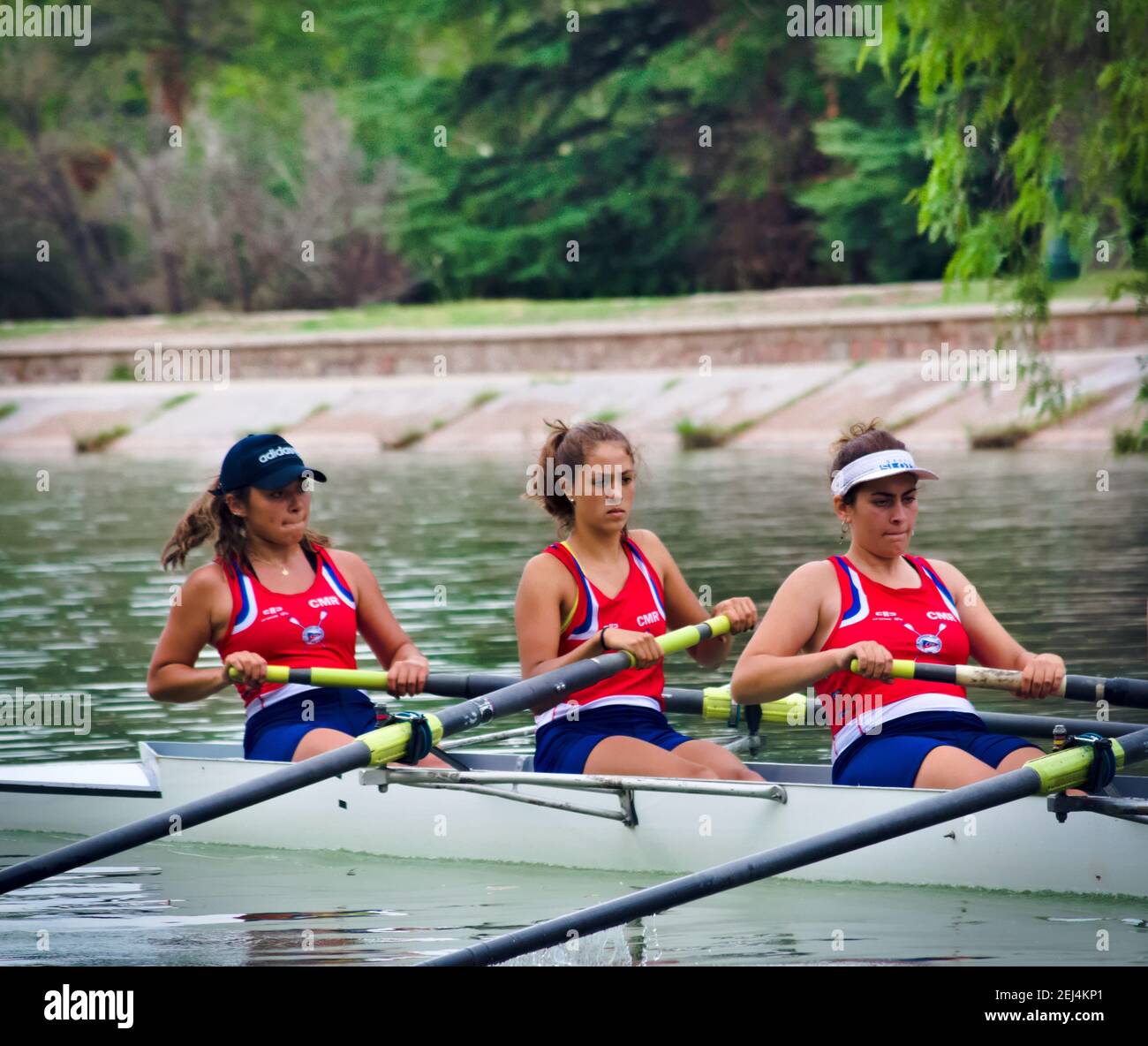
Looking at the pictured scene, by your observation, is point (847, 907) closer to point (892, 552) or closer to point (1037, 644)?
point (892, 552)

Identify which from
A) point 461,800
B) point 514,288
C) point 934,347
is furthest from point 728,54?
point 461,800

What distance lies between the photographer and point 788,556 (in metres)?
14.1

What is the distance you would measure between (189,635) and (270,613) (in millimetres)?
297

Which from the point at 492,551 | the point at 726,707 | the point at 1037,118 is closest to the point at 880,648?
the point at 726,707

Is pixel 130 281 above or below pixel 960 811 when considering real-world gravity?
above

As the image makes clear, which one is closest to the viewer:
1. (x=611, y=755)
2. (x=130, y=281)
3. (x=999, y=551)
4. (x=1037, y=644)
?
(x=611, y=755)

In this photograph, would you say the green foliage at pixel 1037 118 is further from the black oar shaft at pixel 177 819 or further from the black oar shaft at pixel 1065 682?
the black oar shaft at pixel 177 819

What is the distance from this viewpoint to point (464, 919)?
6508 millimetres

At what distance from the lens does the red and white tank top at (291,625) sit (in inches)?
274

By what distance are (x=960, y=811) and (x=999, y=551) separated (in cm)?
879

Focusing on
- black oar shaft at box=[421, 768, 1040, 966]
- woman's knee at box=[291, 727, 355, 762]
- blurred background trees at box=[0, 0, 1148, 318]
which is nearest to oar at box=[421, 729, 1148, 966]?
black oar shaft at box=[421, 768, 1040, 966]

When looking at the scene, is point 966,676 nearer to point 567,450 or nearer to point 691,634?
point 691,634

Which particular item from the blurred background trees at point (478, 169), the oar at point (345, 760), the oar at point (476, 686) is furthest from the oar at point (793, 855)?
the blurred background trees at point (478, 169)
